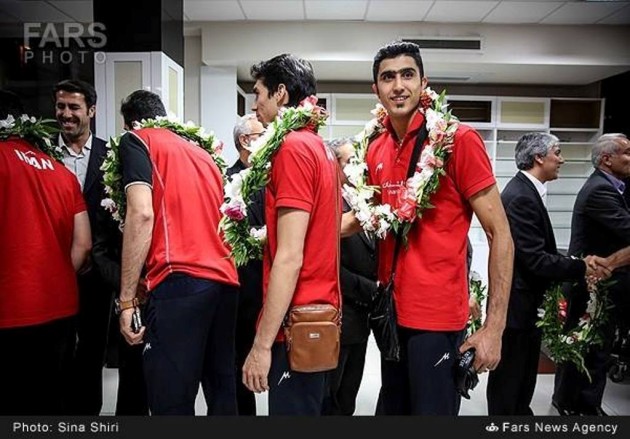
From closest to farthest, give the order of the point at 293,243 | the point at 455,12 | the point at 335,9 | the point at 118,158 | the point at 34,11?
the point at 293,243, the point at 34,11, the point at 118,158, the point at 455,12, the point at 335,9

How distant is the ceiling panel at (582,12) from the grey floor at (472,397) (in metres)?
1.41

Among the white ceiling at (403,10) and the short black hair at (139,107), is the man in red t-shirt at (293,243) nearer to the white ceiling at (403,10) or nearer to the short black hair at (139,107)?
the short black hair at (139,107)

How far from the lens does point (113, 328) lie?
1.75 meters

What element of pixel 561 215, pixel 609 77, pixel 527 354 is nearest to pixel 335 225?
pixel 527 354

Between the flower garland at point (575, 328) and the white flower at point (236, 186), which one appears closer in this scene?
the white flower at point (236, 186)

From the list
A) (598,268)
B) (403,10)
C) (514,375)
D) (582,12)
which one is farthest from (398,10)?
(514,375)

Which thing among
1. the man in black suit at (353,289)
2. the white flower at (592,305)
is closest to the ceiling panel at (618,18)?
the white flower at (592,305)

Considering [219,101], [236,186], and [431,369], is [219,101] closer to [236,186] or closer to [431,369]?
[236,186]

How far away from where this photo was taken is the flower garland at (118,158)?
1295 mm

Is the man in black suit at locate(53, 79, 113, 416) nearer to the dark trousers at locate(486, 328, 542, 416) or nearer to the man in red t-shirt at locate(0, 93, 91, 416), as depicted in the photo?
the man in red t-shirt at locate(0, 93, 91, 416)

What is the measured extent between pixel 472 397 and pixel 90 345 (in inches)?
53.4

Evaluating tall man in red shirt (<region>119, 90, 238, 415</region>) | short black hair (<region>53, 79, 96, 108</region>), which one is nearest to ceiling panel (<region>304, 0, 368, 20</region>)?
short black hair (<region>53, 79, 96, 108</region>)

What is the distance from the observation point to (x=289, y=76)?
1.05m

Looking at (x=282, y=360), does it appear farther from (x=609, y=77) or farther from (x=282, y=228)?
(x=609, y=77)
